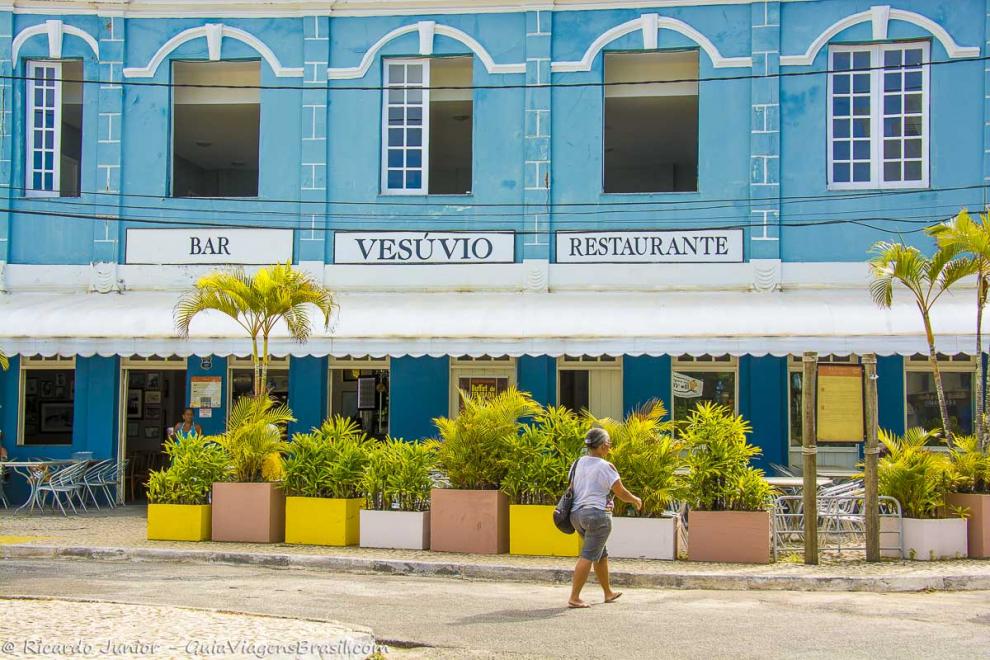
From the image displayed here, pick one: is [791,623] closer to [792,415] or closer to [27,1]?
[792,415]

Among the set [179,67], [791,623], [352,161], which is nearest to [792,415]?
[352,161]

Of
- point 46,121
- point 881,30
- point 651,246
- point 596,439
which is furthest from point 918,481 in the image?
point 46,121

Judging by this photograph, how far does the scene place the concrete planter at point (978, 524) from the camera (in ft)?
38.1

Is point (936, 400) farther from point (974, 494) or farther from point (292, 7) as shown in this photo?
point (292, 7)

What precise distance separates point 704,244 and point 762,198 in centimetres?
100

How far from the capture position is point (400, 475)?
1223 centimetres

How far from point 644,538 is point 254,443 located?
4239mm

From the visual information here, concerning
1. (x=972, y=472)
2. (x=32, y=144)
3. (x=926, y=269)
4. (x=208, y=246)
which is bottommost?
(x=972, y=472)

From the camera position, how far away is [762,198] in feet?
53.3

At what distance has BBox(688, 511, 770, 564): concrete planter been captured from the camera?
11305mm

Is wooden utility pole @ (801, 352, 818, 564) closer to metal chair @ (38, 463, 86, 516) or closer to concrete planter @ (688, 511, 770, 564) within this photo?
concrete planter @ (688, 511, 770, 564)

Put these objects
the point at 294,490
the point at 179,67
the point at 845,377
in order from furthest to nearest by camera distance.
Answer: the point at 179,67 → the point at 294,490 → the point at 845,377

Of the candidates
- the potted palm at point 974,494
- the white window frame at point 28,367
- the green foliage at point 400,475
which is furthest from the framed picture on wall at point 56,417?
the potted palm at point 974,494

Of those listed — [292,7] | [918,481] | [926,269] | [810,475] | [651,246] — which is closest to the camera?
[810,475]
